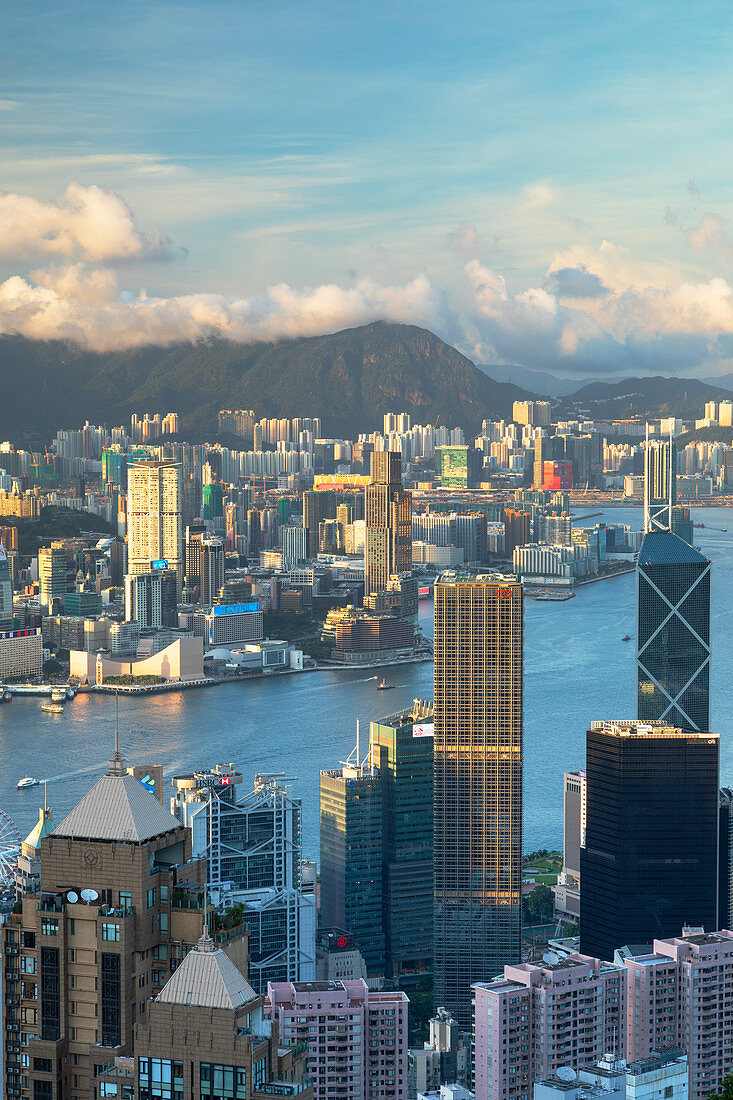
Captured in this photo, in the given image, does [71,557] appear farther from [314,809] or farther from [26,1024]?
[26,1024]

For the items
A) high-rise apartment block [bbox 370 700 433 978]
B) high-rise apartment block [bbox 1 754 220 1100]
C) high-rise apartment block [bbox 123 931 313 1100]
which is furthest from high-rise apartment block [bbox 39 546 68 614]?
high-rise apartment block [bbox 123 931 313 1100]

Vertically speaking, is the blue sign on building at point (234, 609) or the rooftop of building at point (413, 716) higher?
the rooftop of building at point (413, 716)

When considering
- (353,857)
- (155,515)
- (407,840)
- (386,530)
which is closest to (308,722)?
(407,840)

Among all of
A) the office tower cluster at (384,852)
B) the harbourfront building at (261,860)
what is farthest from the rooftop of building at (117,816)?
the office tower cluster at (384,852)

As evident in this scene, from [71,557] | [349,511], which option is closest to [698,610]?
[71,557]

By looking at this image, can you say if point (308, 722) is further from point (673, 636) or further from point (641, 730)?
point (641, 730)

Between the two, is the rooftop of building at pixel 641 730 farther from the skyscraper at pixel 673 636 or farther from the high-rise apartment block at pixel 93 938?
the high-rise apartment block at pixel 93 938

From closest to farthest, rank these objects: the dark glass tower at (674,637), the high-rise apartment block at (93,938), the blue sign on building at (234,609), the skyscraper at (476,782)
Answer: the high-rise apartment block at (93,938) < the skyscraper at (476,782) < the dark glass tower at (674,637) < the blue sign on building at (234,609)
